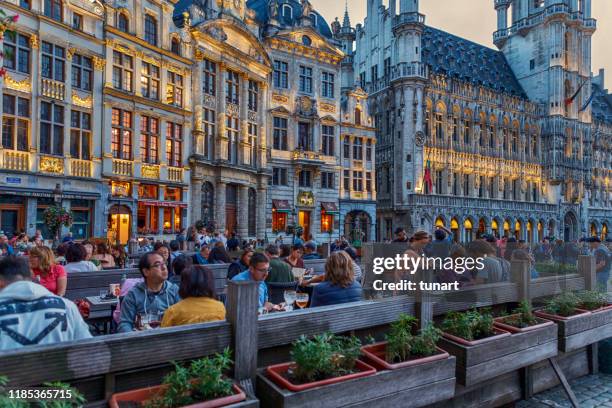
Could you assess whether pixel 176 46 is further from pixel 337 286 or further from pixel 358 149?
pixel 337 286

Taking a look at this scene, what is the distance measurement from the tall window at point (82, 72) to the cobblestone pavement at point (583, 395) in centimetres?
2201

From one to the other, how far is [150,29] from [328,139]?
15.9 m

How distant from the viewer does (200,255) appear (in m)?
10.1

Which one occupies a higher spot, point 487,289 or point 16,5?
point 16,5

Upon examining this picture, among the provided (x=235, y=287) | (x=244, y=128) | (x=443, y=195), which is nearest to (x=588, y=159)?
(x=443, y=195)

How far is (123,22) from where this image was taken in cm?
2347

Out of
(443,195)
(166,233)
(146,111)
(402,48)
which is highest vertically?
(402,48)

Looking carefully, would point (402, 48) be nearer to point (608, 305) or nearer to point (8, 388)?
point (608, 305)

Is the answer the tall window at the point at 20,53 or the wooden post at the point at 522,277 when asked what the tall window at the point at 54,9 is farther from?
the wooden post at the point at 522,277

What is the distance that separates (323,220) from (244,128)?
984cm

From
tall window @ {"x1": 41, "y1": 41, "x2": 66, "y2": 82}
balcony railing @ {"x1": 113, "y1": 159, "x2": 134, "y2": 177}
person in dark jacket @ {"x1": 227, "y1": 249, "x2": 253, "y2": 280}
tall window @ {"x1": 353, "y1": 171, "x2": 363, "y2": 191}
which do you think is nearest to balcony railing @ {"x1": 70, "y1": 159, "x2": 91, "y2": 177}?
balcony railing @ {"x1": 113, "y1": 159, "x2": 134, "y2": 177}

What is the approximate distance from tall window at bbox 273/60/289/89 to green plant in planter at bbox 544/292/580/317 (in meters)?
29.6

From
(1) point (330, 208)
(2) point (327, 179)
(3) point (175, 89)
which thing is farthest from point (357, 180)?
(3) point (175, 89)

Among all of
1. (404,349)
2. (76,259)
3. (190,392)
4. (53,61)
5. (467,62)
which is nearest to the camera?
(190,392)
